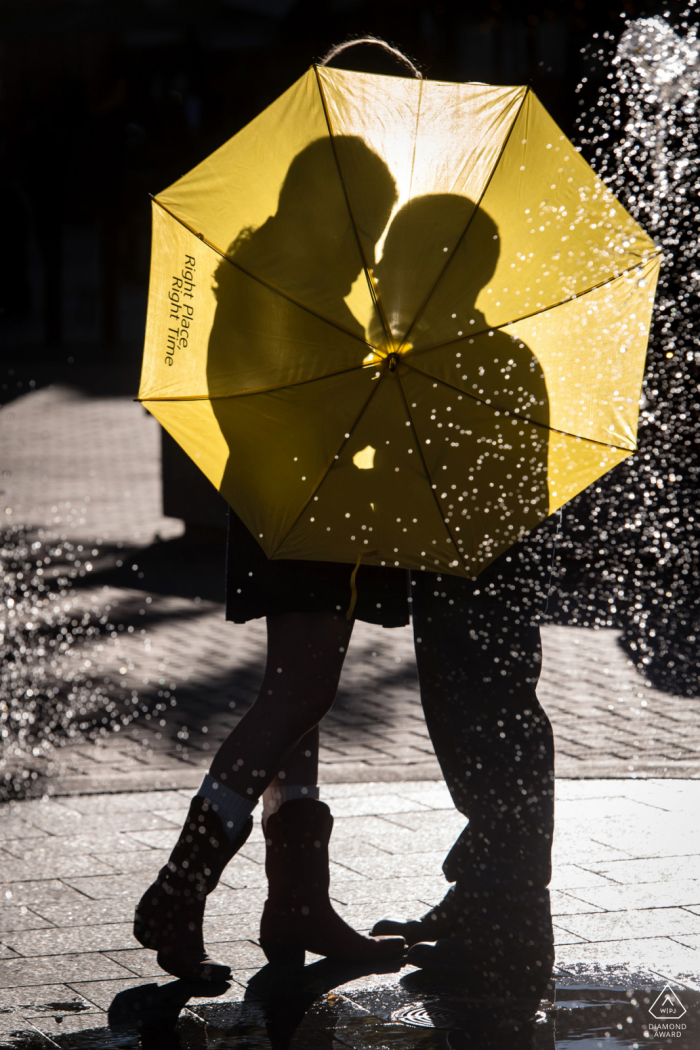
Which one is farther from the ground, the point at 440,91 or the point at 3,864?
the point at 440,91

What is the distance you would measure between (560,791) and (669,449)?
18.6ft

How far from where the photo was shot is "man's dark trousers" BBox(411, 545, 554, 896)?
3309 mm

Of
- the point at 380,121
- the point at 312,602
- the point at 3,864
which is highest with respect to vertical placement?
the point at 380,121

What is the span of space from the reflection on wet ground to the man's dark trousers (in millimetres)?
279

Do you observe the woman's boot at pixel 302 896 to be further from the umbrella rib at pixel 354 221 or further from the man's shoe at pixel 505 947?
the umbrella rib at pixel 354 221

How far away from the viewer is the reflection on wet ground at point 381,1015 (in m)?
2.94

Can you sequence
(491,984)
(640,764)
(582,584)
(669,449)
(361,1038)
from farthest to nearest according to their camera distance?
1. (669,449)
2. (582,584)
3. (640,764)
4. (491,984)
5. (361,1038)

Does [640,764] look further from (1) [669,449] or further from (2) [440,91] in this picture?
(1) [669,449]

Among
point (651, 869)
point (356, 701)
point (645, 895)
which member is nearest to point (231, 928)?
point (645, 895)

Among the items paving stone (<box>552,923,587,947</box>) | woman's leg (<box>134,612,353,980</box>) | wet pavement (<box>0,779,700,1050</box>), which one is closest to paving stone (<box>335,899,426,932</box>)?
wet pavement (<box>0,779,700,1050</box>)

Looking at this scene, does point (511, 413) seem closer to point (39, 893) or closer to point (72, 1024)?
point (72, 1024)

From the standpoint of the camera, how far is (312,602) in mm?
3256

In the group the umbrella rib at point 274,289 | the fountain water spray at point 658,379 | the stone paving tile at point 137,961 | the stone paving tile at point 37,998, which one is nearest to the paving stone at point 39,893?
the stone paving tile at point 137,961

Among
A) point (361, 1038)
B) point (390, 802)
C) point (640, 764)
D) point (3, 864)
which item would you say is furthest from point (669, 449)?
point (361, 1038)
